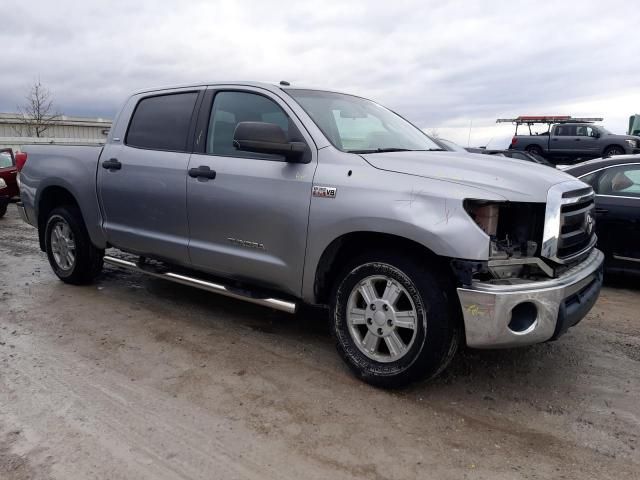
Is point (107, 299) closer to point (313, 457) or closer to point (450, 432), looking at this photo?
point (313, 457)

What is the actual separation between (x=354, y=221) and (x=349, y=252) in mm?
324

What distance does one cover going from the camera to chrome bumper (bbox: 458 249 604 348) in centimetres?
285

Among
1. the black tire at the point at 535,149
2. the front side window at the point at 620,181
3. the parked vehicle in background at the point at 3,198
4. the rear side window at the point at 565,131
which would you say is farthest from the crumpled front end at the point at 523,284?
the rear side window at the point at 565,131

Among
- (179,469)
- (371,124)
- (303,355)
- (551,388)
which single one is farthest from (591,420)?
(371,124)

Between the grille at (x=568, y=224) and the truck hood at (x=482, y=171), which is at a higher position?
the truck hood at (x=482, y=171)

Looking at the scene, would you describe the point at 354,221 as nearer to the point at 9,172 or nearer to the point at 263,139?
the point at 263,139

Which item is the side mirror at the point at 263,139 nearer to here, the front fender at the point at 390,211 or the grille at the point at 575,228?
the front fender at the point at 390,211

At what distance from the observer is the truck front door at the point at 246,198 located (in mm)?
3588

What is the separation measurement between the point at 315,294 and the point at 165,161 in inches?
70.3

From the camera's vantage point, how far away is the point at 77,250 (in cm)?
540

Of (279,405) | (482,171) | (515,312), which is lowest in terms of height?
(279,405)

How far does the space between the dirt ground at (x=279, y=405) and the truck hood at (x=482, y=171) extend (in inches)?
50.5

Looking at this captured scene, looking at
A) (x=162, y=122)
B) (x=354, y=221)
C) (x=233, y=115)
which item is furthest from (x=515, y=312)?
(x=162, y=122)

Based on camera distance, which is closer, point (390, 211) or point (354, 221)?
point (390, 211)
